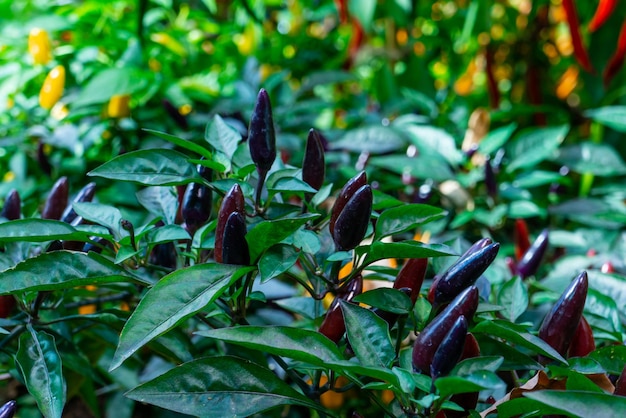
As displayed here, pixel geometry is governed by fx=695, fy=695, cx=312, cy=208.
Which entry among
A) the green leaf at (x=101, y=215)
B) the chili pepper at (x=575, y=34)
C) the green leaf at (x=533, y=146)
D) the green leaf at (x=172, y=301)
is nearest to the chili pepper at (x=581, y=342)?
the green leaf at (x=172, y=301)

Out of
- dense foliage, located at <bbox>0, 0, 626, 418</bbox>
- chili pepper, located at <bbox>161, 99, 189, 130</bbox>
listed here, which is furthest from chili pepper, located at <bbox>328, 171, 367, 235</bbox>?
chili pepper, located at <bbox>161, 99, 189, 130</bbox>

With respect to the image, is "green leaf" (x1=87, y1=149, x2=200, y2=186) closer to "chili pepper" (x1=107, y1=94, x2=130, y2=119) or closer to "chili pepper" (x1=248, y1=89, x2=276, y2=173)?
"chili pepper" (x1=248, y1=89, x2=276, y2=173)

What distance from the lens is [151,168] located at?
0.70 meters

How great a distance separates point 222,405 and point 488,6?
1.33 metres

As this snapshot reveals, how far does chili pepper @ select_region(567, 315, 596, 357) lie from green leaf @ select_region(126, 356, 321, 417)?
28 cm

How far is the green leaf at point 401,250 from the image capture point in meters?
0.62

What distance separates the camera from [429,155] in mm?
1299

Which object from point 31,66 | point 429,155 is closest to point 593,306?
point 429,155

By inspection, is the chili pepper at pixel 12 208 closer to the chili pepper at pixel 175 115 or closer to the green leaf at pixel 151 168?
the green leaf at pixel 151 168

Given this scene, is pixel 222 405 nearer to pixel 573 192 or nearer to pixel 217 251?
pixel 217 251

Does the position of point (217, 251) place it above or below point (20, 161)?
above

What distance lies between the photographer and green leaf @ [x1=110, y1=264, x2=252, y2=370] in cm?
56

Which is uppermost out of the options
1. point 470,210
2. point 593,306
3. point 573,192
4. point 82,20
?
point 82,20

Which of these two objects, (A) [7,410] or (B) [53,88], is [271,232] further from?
(B) [53,88]
